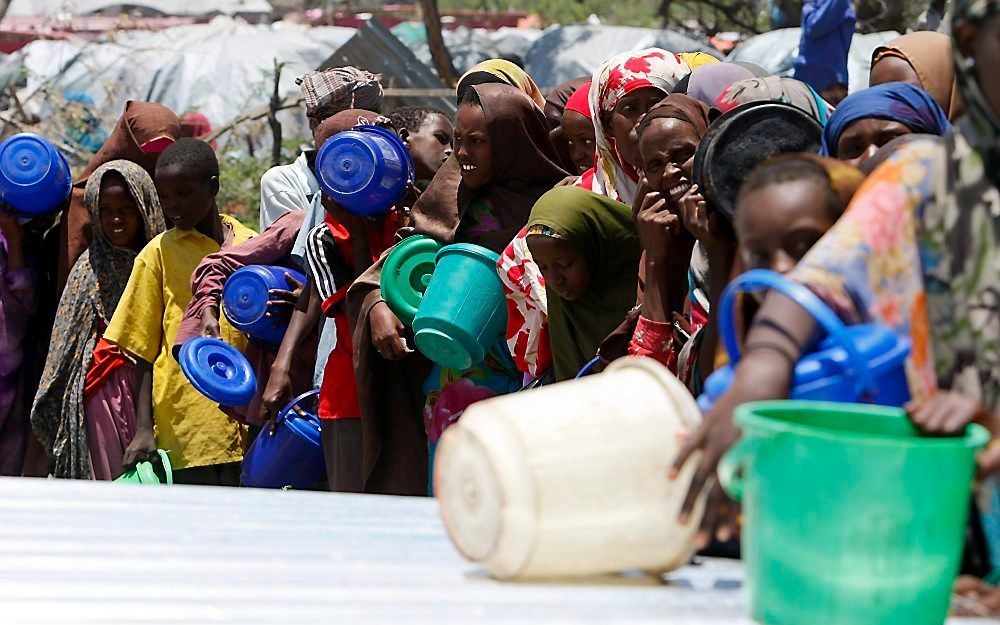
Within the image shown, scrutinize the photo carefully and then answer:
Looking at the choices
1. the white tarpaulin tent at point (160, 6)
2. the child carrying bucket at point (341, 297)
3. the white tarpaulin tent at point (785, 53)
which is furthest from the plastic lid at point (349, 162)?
the white tarpaulin tent at point (160, 6)

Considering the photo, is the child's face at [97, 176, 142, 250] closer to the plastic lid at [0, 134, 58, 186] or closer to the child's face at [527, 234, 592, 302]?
the plastic lid at [0, 134, 58, 186]

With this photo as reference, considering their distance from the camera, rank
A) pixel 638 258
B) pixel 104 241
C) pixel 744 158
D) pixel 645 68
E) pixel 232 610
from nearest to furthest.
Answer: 1. pixel 232 610
2. pixel 744 158
3. pixel 638 258
4. pixel 645 68
5. pixel 104 241

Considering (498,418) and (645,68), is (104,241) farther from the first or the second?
(498,418)

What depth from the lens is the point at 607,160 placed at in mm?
4266

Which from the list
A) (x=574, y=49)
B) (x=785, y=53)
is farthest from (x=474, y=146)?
(x=574, y=49)

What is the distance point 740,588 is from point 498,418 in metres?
0.47

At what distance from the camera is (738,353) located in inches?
78.2

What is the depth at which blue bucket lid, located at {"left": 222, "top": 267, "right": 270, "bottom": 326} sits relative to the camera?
5156mm

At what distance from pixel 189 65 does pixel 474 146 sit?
1257cm

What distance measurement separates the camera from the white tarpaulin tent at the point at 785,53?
10.3m

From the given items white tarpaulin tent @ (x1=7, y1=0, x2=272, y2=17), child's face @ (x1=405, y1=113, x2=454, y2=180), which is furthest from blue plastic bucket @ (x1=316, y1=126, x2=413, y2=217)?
white tarpaulin tent @ (x1=7, y1=0, x2=272, y2=17)

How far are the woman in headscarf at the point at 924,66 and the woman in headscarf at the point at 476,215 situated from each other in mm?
1176

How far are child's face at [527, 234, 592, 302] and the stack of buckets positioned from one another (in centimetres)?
195

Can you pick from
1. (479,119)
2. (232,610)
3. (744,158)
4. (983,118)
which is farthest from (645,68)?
(232,610)
